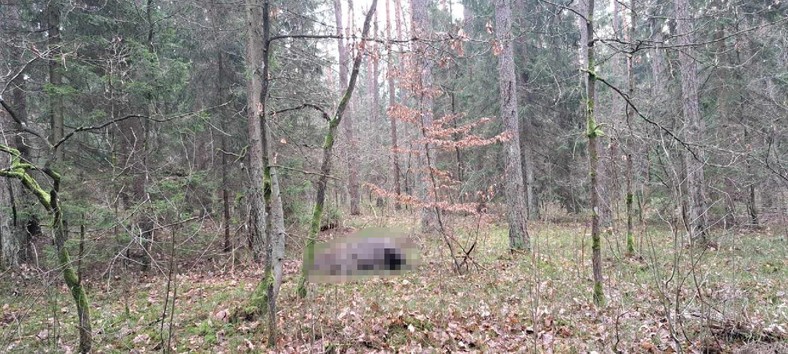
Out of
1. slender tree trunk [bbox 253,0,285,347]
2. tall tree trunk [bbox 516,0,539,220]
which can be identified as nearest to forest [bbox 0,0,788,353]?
slender tree trunk [bbox 253,0,285,347]

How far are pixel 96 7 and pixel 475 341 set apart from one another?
10.4m

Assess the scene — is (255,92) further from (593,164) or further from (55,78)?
(55,78)

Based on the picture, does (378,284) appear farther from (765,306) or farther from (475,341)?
(765,306)

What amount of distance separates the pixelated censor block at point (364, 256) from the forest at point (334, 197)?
4 centimetres

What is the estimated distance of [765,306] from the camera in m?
5.20

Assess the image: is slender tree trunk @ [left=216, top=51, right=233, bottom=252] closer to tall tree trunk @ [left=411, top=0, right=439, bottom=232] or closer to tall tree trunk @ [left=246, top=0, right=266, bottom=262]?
tall tree trunk @ [left=246, top=0, right=266, bottom=262]

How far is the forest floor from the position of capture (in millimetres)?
4258

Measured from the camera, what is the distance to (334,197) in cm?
1612

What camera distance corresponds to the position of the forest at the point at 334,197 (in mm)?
4734

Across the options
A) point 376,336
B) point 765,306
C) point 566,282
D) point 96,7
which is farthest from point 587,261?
point 96,7

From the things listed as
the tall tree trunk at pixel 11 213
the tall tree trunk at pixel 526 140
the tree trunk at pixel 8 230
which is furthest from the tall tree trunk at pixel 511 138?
the tree trunk at pixel 8 230

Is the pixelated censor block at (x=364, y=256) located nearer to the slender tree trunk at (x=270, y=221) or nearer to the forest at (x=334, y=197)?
the forest at (x=334, y=197)

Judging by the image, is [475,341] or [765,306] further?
[765,306]

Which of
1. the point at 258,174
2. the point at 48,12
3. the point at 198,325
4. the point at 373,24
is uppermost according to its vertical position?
the point at 48,12
